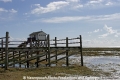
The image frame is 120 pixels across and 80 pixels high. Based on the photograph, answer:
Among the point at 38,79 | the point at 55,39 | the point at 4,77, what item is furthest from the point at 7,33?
the point at 55,39

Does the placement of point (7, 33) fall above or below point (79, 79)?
above

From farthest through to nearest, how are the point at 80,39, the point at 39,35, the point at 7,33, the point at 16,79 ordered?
the point at 39,35 → the point at 80,39 → the point at 7,33 → the point at 16,79

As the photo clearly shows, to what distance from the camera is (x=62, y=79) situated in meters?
11.8

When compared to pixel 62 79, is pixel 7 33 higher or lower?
higher

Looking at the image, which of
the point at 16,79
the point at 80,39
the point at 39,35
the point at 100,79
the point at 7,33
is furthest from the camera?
the point at 39,35

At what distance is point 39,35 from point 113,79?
89.4 feet

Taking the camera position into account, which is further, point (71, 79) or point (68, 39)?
point (68, 39)

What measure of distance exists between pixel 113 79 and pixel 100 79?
3.21 ft

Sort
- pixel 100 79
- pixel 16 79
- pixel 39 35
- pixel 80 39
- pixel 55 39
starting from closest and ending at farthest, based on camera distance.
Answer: pixel 16 79, pixel 100 79, pixel 80 39, pixel 55 39, pixel 39 35

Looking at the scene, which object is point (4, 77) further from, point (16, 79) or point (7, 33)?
point (7, 33)

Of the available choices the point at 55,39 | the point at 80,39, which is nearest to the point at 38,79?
the point at 80,39

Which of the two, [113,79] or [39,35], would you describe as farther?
[39,35]

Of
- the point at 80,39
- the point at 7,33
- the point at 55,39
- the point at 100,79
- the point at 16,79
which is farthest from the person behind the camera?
the point at 55,39

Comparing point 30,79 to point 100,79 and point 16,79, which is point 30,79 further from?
point 100,79
